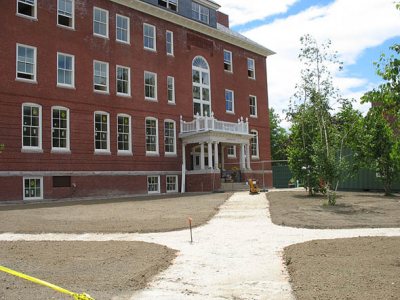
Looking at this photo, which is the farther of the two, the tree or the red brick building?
the tree

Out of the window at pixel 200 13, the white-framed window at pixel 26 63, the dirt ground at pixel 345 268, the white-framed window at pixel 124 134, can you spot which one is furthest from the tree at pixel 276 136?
the dirt ground at pixel 345 268

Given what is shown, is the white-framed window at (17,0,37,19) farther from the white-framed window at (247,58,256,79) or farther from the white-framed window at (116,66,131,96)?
the white-framed window at (247,58,256,79)

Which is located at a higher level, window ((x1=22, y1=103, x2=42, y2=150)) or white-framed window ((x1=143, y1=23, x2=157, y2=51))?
white-framed window ((x1=143, y1=23, x2=157, y2=51))

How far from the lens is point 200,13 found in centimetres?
3716

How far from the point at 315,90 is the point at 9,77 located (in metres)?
16.3

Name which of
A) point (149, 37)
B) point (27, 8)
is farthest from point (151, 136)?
point (27, 8)

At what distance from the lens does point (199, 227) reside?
1386 centimetres

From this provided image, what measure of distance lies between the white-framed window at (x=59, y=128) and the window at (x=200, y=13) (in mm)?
15150

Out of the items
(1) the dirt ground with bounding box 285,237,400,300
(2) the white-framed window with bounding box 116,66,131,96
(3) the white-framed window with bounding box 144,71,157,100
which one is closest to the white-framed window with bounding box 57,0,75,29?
(2) the white-framed window with bounding box 116,66,131,96

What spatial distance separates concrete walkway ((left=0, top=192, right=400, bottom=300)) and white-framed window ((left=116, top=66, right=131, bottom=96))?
53.3 feet

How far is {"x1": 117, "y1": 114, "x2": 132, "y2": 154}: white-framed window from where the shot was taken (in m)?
29.8

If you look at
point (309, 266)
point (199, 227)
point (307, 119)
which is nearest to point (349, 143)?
point (307, 119)

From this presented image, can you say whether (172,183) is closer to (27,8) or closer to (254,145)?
(254,145)

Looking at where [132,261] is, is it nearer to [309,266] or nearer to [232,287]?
[232,287]
